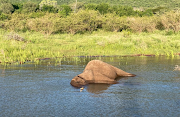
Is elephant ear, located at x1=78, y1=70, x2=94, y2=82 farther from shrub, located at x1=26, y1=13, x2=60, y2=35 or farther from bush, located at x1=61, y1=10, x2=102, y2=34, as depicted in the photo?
bush, located at x1=61, y1=10, x2=102, y2=34

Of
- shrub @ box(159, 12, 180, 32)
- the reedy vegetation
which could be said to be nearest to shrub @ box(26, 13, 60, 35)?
the reedy vegetation

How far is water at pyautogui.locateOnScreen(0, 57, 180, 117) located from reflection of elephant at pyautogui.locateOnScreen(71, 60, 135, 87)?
361 mm

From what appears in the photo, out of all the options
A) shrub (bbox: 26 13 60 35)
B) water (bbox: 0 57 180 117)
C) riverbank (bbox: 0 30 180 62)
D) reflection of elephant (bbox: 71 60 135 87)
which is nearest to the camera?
water (bbox: 0 57 180 117)

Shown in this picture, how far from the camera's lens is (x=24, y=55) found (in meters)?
18.7

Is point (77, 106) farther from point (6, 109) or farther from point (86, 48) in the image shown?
point (86, 48)

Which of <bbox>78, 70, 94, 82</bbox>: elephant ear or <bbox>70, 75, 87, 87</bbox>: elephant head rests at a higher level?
<bbox>78, 70, 94, 82</bbox>: elephant ear

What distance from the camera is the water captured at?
767 cm

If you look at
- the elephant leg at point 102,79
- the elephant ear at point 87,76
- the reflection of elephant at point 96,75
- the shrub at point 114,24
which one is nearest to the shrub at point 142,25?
the shrub at point 114,24

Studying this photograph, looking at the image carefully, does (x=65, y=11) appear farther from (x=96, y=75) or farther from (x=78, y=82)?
(x=78, y=82)

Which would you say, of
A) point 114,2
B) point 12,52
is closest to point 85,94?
point 12,52

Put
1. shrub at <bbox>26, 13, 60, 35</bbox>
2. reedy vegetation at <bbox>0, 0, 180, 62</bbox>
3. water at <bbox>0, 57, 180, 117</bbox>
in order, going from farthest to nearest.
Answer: shrub at <bbox>26, 13, 60, 35</bbox> < reedy vegetation at <bbox>0, 0, 180, 62</bbox> < water at <bbox>0, 57, 180, 117</bbox>

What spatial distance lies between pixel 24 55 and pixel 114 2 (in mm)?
72108

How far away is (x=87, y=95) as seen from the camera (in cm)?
938

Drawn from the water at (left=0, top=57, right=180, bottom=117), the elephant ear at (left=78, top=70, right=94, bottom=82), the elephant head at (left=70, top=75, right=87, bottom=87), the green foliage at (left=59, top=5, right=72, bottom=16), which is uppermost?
the green foliage at (left=59, top=5, right=72, bottom=16)
